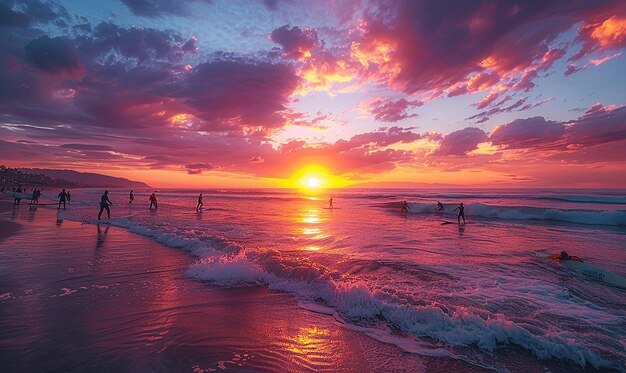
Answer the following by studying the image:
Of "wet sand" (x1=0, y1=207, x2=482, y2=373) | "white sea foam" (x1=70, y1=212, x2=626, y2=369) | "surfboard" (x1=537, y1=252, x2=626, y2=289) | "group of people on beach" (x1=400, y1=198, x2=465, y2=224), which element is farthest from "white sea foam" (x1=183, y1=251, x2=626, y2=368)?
"group of people on beach" (x1=400, y1=198, x2=465, y2=224)

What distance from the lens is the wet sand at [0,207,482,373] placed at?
4.52 meters

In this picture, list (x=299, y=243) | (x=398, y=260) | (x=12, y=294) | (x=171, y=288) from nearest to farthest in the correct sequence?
1. (x=12, y=294)
2. (x=171, y=288)
3. (x=398, y=260)
4. (x=299, y=243)

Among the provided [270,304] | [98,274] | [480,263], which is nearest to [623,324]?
[480,263]

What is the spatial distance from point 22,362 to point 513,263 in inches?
564

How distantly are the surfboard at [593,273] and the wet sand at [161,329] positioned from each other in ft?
28.2

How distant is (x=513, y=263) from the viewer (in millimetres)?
11953

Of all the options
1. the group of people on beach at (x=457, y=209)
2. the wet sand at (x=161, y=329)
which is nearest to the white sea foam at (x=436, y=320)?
the wet sand at (x=161, y=329)

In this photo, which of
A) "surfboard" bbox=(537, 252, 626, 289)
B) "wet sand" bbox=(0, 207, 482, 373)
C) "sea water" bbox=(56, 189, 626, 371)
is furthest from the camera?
"surfboard" bbox=(537, 252, 626, 289)

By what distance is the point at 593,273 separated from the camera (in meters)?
10.3

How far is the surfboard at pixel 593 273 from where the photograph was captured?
957 centimetres

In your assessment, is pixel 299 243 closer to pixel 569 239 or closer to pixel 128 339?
pixel 128 339

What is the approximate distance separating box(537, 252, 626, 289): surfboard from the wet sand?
860 cm

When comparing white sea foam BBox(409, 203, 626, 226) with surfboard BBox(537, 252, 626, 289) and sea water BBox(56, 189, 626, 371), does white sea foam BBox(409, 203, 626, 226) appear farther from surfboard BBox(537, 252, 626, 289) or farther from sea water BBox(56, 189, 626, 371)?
surfboard BBox(537, 252, 626, 289)

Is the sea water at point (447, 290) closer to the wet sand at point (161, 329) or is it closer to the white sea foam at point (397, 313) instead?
the white sea foam at point (397, 313)
